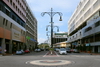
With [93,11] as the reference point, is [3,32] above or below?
below

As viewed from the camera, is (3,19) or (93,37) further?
(93,37)

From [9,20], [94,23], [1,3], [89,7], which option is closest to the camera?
[1,3]

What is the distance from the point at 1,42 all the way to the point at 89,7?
122 ft

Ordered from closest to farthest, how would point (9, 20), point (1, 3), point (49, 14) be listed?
point (49, 14) → point (1, 3) → point (9, 20)

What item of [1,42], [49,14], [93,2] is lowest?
[1,42]

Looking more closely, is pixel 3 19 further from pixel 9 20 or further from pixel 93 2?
pixel 93 2

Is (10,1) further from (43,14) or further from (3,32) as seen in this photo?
(43,14)

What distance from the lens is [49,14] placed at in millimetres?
35719

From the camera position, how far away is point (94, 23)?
5709 centimetres

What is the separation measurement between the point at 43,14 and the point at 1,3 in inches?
570

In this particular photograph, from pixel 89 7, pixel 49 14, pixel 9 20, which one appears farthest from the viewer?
pixel 89 7

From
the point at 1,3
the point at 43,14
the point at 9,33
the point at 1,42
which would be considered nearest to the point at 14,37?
the point at 9,33

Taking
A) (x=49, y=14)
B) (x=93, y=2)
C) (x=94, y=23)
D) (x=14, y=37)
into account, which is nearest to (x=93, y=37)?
(x=94, y=23)

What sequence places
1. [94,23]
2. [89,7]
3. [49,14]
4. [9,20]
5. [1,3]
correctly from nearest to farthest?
[49,14] < [1,3] < [9,20] < [94,23] < [89,7]
